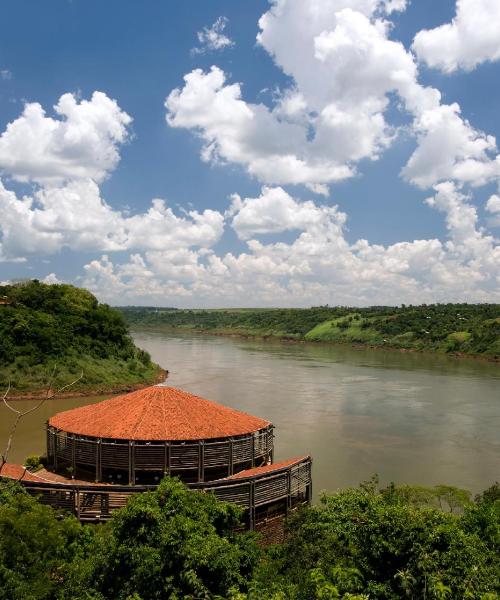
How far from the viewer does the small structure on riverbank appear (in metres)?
16.8

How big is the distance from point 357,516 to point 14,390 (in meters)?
42.9

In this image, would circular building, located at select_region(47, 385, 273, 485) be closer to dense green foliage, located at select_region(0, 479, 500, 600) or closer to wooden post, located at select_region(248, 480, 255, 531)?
wooden post, located at select_region(248, 480, 255, 531)

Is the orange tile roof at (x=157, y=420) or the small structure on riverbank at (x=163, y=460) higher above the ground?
the orange tile roof at (x=157, y=420)

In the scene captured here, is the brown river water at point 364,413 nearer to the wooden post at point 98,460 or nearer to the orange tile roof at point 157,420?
the orange tile roof at point 157,420

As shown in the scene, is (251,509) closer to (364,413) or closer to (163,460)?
(163,460)

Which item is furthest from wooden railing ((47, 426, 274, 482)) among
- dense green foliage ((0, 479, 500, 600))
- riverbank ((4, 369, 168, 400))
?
riverbank ((4, 369, 168, 400))

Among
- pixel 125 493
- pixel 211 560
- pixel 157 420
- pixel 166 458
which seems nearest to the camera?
pixel 211 560

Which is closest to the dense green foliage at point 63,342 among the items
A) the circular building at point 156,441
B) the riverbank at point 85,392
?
the riverbank at point 85,392

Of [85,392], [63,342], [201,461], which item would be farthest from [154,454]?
[63,342]

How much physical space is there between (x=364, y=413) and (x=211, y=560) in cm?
3617

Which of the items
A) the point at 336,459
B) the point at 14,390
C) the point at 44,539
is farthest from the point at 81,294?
the point at 44,539

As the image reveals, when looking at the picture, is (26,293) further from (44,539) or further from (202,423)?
(44,539)

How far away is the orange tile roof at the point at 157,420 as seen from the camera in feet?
62.5

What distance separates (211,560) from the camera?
9.55 meters
